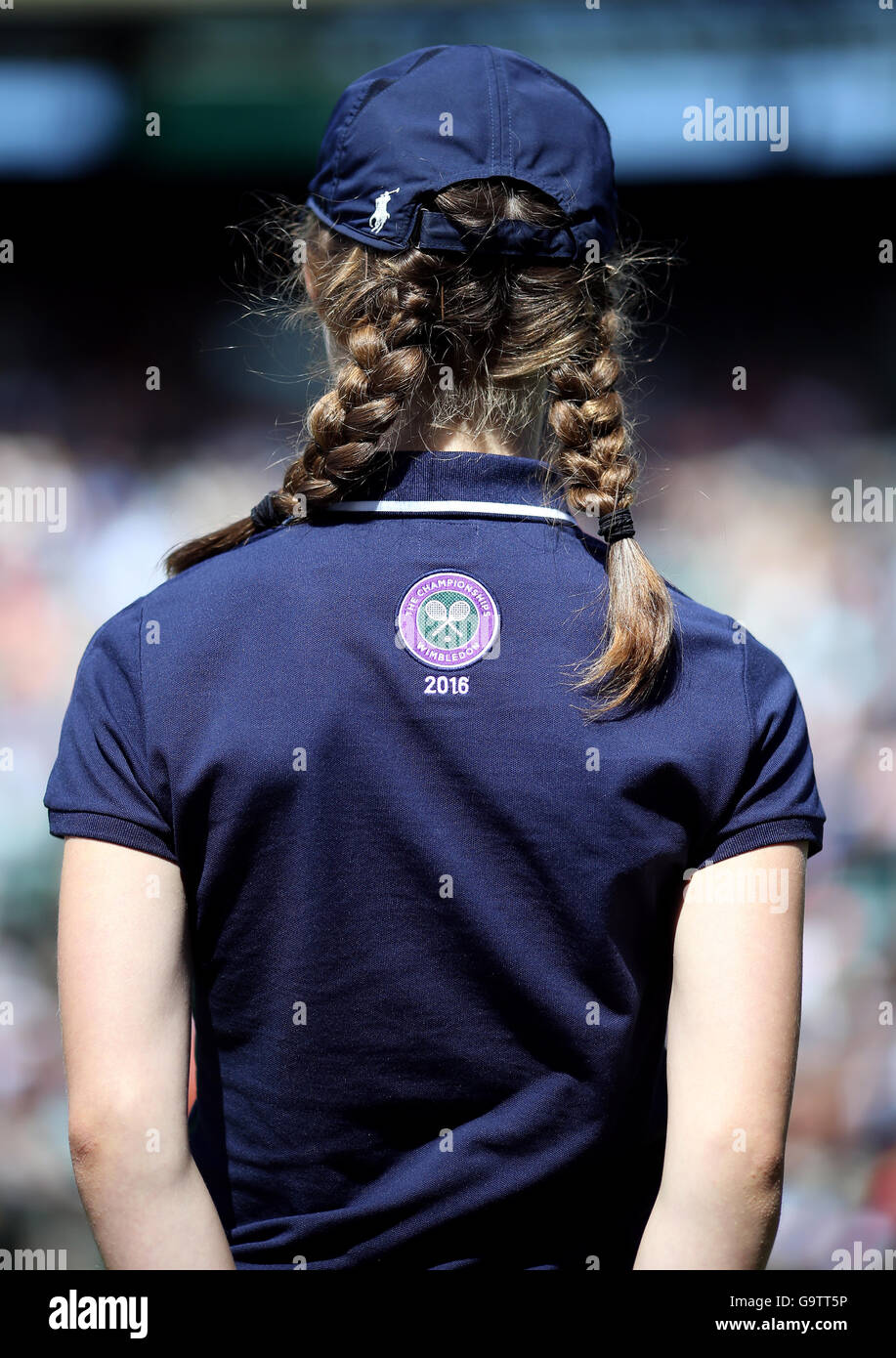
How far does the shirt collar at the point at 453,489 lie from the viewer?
35.8 inches

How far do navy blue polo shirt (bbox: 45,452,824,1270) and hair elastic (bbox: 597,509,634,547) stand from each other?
0.04 meters

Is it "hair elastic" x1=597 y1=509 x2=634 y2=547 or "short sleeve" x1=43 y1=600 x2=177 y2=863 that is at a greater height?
"hair elastic" x1=597 y1=509 x2=634 y2=547

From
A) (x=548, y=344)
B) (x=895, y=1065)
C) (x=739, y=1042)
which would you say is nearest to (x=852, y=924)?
(x=895, y=1065)

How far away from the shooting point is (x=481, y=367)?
939mm

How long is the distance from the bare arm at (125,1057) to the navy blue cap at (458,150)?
1.86 feet

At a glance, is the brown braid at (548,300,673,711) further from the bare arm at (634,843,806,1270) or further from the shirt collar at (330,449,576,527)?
the bare arm at (634,843,806,1270)

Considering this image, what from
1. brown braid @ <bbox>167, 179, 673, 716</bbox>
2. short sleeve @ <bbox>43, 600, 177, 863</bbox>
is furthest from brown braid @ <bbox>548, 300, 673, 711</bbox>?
short sleeve @ <bbox>43, 600, 177, 863</bbox>

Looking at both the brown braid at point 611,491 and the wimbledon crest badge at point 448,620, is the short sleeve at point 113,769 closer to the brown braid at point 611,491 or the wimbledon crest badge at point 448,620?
the wimbledon crest badge at point 448,620

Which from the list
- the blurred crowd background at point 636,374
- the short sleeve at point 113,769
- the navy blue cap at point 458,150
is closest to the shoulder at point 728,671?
the navy blue cap at point 458,150

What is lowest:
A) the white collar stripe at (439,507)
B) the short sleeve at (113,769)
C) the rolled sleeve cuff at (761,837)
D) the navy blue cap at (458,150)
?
the rolled sleeve cuff at (761,837)

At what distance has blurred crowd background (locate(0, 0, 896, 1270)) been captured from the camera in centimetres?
254

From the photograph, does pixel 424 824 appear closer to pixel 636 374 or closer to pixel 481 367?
pixel 481 367

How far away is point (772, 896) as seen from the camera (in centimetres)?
89
